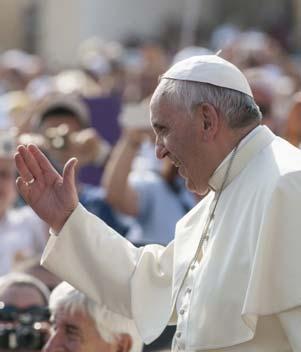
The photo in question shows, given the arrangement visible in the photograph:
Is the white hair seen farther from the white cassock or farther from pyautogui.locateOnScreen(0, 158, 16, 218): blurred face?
pyautogui.locateOnScreen(0, 158, 16, 218): blurred face

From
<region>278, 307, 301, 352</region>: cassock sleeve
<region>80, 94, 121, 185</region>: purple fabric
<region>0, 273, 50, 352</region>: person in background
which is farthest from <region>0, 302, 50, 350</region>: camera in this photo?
<region>80, 94, 121, 185</region>: purple fabric

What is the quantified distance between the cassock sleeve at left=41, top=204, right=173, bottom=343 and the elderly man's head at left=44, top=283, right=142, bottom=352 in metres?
0.45

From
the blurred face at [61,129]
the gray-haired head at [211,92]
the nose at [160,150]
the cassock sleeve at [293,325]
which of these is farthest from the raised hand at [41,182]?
the blurred face at [61,129]

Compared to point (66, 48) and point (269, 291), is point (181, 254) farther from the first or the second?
point (66, 48)

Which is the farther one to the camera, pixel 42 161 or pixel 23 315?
pixel 23 315

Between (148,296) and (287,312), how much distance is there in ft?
2.38

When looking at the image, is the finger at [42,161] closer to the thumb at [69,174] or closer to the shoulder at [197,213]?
the thumb at [69,174]

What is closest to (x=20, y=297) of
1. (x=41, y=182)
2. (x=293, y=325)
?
(x=41, y=182)

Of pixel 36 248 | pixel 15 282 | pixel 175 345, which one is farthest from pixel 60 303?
pixel 36 248

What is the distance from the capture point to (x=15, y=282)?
598 centimetres

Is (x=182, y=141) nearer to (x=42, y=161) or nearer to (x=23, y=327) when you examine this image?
(x=42, y=161)

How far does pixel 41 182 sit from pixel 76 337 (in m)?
0.86

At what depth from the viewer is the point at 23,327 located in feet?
19.1

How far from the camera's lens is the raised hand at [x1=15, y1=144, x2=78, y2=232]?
4840 mm
